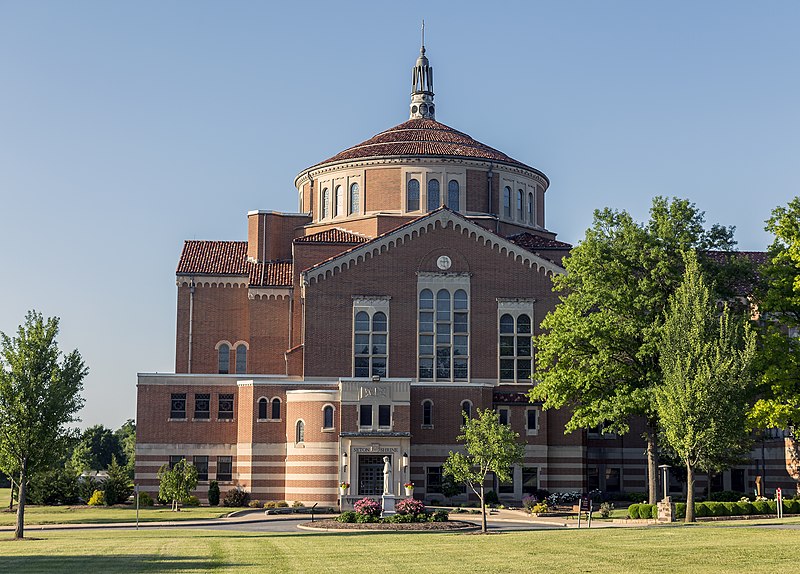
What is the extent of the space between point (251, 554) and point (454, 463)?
17558mm

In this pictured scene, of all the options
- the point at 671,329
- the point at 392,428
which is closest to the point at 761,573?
the point at 671,329

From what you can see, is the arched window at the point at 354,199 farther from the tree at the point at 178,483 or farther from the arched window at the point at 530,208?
the tree at the point at 178,483

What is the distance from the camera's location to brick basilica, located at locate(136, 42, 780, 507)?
7050 centimetres

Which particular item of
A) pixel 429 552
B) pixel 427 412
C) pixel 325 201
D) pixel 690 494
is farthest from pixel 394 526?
pixel 325 201

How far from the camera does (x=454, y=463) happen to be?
5384 centimetres

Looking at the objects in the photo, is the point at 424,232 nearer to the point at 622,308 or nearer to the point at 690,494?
the point at 622,308

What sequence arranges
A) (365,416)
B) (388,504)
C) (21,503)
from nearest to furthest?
(21,503)
(388,504)
(365,416)

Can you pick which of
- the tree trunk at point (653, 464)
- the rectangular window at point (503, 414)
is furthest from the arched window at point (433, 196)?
the tree trunk at point (653, 464)

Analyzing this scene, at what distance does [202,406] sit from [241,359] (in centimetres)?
682

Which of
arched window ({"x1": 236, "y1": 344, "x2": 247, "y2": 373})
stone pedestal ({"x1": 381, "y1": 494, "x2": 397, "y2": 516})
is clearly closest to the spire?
arched window ({"x1": 236, "y1": 344, "x2": 247, "y2": 373})

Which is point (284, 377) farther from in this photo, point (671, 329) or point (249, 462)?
point (671, 329)

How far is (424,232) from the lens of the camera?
76.6 meters

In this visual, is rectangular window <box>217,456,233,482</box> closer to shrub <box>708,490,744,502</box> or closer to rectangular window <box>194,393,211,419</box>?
rectangular window <box>194,393,211,419</box>

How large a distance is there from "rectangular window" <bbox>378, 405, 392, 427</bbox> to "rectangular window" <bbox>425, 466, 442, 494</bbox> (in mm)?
4577
